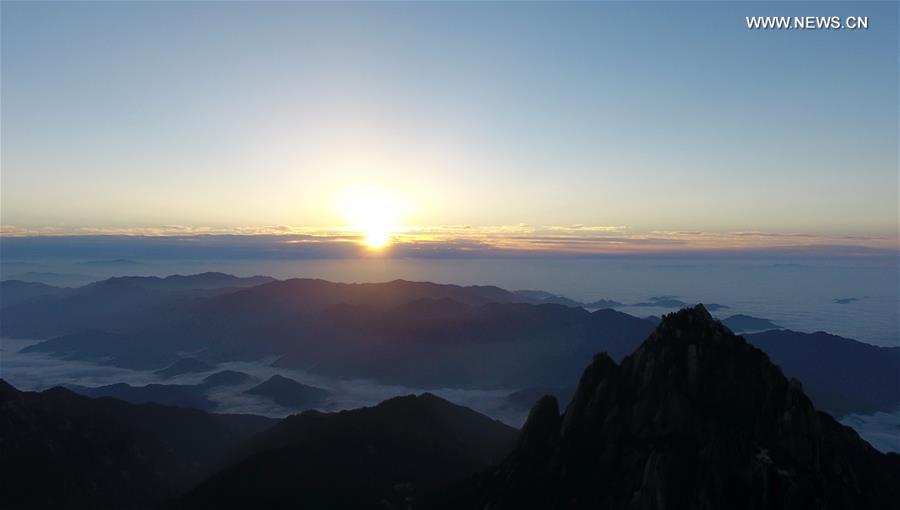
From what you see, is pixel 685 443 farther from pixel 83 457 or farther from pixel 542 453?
pixel 83 457

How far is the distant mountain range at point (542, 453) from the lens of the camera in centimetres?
6862

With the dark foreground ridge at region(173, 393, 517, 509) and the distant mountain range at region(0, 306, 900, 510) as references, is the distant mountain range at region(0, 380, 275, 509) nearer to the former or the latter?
the distant mountain range at region(0, 306, 900, 510)

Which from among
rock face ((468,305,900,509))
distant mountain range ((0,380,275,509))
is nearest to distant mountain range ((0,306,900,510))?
rock face ((468,305,900,509))

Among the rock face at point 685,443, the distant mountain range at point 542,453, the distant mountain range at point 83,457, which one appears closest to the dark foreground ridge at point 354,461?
the distant mountain range at point 542,453

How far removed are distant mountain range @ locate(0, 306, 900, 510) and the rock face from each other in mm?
194

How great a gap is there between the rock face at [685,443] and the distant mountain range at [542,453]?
194 mm

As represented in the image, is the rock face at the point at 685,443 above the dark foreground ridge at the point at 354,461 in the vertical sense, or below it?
above

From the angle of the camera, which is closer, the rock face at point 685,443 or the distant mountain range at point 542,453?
the rock face at point 685,443

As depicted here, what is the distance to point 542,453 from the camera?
8812 cm

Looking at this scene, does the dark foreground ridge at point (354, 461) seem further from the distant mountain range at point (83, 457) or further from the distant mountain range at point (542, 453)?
the distant mountain range at point (83, 457)

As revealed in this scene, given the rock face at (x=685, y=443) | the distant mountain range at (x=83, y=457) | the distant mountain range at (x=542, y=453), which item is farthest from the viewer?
the distant mountain range at (x=83, y=457)

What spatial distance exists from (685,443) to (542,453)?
2280 centimetres

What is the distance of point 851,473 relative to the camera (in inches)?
3108

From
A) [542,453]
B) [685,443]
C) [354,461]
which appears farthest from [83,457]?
[685,443]
